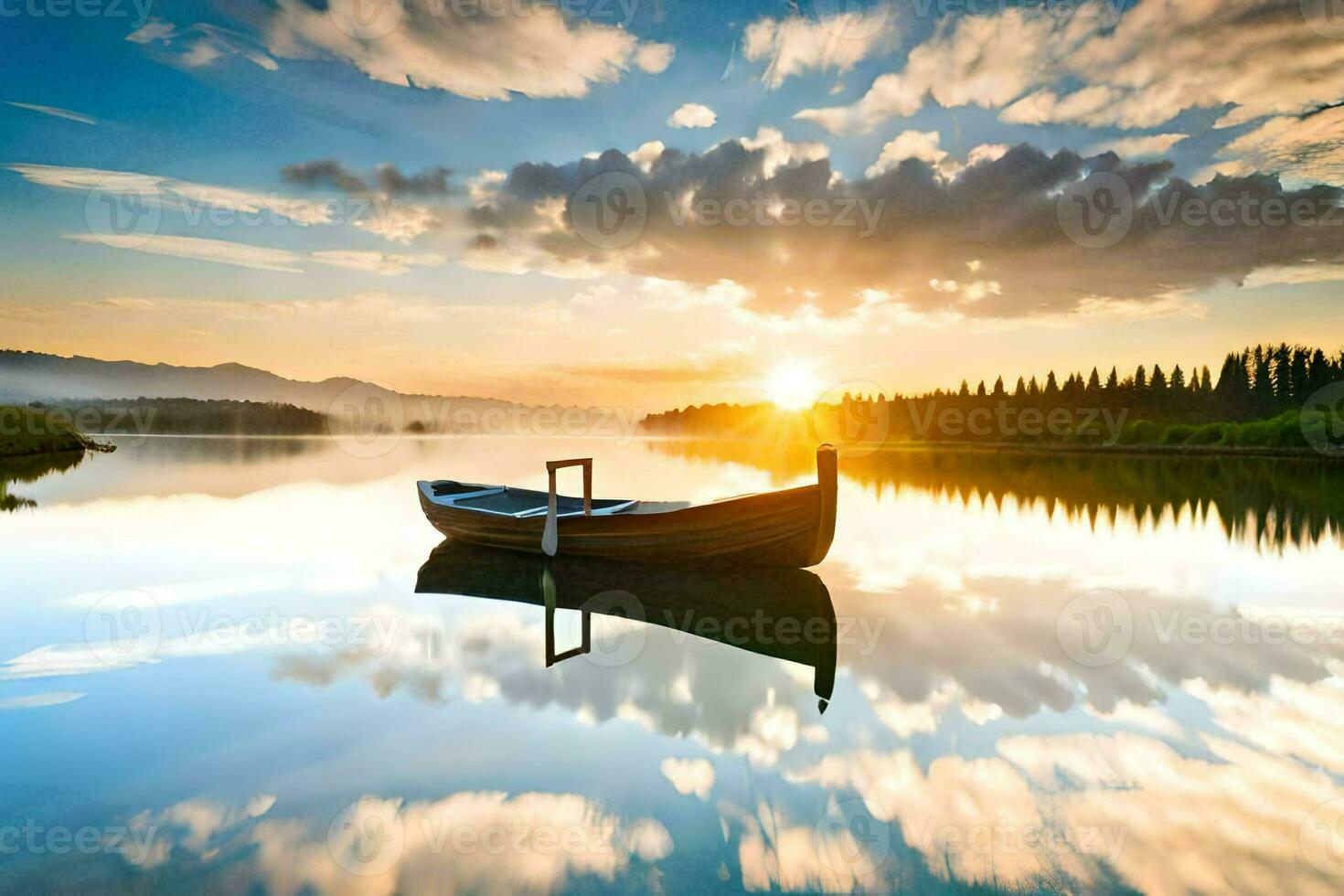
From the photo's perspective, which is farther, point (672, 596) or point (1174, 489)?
point (1174, 489)

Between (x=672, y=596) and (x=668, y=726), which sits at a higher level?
(x=668, y=726)

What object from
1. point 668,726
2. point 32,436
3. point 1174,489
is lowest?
point 1174,489

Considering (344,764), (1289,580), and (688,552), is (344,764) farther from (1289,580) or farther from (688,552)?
(1289,580)

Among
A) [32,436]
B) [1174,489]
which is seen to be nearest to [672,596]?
[1174,489]

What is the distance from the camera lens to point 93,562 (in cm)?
1678

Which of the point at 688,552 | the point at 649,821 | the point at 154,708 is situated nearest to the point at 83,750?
the point at 154,708

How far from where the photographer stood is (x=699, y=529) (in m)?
15.0

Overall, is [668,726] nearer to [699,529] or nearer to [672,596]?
[672,596]

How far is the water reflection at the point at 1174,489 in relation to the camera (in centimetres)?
2428

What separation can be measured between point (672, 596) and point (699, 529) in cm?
180

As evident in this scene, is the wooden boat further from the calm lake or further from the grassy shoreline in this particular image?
the grassy shoreline

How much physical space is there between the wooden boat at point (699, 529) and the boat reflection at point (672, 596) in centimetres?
46

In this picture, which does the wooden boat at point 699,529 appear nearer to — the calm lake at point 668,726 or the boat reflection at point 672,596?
the boat reflection at point 672,596

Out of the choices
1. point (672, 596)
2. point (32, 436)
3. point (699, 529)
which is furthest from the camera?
point (32, 436)
